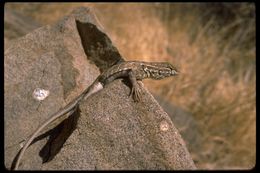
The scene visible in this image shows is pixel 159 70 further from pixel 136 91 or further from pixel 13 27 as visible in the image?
pixel 13 27

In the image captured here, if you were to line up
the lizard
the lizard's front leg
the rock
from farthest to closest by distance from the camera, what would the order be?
the rock
the lizard
the lizard's front leg

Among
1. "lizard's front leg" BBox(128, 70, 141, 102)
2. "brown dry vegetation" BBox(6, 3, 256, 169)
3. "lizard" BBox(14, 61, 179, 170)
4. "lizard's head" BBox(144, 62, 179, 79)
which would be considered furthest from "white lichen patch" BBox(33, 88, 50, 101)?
"brown dry vegetation" BBox(6, 3, 256, 169)

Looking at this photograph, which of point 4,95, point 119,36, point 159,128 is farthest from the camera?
point 119,36

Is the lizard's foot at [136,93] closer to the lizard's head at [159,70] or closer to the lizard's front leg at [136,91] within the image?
the lizard's front leg at [136,91]

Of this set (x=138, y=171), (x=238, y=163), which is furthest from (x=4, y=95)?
(x=238, y=163)

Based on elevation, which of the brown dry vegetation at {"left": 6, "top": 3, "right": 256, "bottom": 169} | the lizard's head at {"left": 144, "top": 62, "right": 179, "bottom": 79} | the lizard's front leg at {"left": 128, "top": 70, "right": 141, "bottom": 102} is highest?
the lizard's front leg at {"left": 128, "top": 70, "right": 141, "bottom": 102}

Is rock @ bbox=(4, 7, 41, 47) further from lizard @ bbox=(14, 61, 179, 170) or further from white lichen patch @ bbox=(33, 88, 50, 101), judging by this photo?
lizard @ bbox=(14, 61, 179, 170)

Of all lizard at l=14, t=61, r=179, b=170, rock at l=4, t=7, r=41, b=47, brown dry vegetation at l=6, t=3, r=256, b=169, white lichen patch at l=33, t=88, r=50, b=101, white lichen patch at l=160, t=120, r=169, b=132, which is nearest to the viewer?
white lichen patch at l=160, t=120, r=169, b=132
